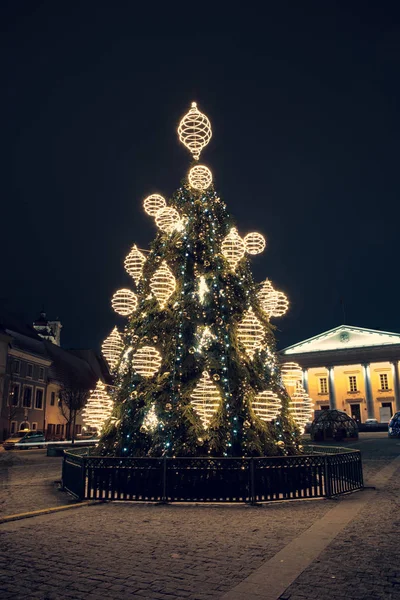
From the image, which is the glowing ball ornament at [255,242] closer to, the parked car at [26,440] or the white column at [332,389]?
the parked car at [26,440]

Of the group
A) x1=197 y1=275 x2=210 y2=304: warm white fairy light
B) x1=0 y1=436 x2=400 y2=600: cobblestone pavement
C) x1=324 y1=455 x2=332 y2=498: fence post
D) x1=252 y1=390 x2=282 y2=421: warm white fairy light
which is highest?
x1=197 y1=275 x2=210 y2=304: warm white fairy light

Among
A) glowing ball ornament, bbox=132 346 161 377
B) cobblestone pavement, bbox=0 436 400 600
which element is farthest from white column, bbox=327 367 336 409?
cobblestone pavement, bbox=0 436 400 600

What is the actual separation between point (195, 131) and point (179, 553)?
1038 cm

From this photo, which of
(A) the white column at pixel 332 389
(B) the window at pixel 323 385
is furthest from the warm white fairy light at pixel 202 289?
(B) the window at pixel 323 385

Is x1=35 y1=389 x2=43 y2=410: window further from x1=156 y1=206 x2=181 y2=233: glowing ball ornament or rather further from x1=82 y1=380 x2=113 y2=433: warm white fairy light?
x1=156 y1=206 x2=181 y2=233: glowing ball ornament

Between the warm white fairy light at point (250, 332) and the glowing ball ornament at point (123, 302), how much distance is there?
10.6ft

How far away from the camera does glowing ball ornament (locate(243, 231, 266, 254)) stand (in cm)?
1382

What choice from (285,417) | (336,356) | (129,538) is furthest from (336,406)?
(129,538)

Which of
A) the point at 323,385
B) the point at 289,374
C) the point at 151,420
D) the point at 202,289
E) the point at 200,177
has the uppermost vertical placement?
the point at 200,177

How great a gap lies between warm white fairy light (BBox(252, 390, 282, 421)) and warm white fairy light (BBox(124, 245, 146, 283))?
4672mm

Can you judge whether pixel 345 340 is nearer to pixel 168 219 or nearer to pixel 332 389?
pixel 332 389

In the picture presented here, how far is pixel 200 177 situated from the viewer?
13445 mm

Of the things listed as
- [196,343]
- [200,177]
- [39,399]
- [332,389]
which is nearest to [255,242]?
[200,177]

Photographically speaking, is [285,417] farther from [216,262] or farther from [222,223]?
[222,223]
